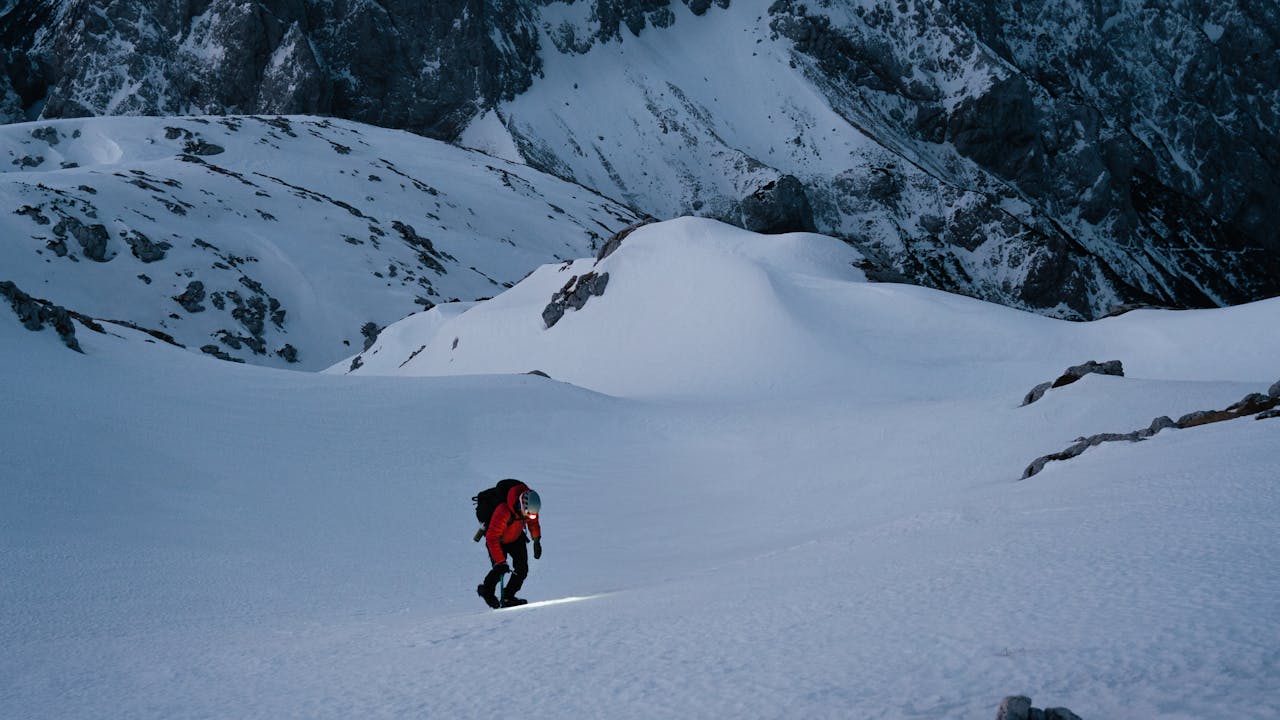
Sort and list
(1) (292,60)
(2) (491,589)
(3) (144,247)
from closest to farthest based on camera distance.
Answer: (2) (491,589) → (3) (144,247) → (1) (292,60)

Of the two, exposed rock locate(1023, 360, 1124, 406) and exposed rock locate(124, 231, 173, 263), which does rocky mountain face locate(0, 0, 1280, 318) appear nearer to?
exposed rock locate(124, 231, 173, 263)

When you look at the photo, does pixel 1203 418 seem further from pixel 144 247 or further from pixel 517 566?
pixel 144 247

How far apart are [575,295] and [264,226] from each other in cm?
3928

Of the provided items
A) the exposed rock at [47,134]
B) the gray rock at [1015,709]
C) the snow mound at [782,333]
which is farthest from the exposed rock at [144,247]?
the gray rock at [1015,709]

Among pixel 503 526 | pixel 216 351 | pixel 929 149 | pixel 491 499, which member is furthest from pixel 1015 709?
pixel 929 149

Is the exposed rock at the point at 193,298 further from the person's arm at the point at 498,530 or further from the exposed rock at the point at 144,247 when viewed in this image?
the person's arm at the point at 498,530

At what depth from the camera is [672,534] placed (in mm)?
13039

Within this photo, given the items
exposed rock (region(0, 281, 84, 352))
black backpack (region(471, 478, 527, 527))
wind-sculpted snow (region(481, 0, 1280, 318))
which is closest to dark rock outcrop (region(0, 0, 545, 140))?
wind-sculpted snow (region(481, 0, 1280, 318))

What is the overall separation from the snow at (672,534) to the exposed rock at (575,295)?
10366mm

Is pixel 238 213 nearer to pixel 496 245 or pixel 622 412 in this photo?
pixel 496 245

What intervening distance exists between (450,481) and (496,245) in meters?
67.6

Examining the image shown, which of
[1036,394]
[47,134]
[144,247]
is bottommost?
[1036,394]

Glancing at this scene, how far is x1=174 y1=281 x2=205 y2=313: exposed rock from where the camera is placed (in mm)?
56875

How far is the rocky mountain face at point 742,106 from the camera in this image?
127 meters
